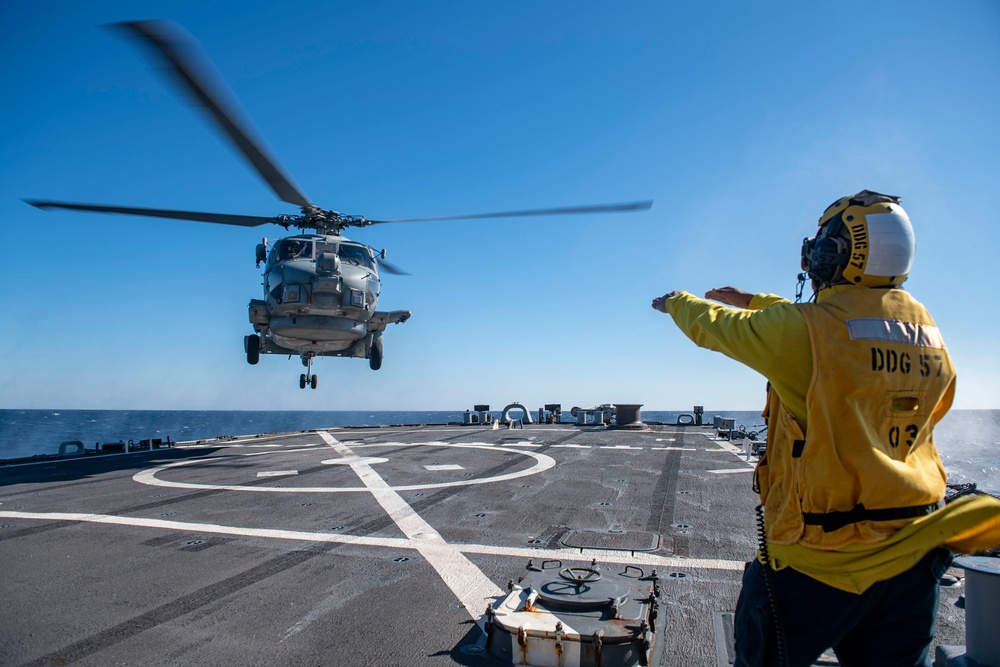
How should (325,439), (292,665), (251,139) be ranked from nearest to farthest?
(292,665), (251,139), (325,439)

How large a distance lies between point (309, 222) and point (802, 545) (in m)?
18.7

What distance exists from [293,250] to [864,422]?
17124 mm

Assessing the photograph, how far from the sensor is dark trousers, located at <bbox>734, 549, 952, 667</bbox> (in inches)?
86.7

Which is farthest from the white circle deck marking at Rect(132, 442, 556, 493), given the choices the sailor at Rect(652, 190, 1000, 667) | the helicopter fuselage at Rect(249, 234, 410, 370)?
the sailor at Rect(652, 190, 1000, 667)

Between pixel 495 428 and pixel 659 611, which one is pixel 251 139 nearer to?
pixel 659 611

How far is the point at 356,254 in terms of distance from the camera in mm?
18203

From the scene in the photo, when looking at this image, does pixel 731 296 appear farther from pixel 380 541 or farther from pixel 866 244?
pixel 380 541

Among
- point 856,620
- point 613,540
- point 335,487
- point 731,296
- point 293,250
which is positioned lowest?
point 613,540

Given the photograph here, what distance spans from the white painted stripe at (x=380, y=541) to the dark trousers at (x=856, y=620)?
363 cm

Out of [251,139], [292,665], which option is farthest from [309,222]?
[292,665]

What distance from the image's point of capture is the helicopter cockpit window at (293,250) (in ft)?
56.2

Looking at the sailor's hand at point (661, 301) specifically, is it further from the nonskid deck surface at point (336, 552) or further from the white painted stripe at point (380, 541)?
the white painted stripe at point (380, 541)

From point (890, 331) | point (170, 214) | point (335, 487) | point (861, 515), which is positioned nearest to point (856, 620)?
point (861, 515)

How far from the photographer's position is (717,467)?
1252cm
